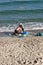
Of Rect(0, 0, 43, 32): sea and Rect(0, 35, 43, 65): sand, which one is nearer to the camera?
Rect(0, 35, 43, 65): sand

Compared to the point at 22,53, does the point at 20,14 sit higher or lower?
lower

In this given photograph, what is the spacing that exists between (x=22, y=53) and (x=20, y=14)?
40.2 ft

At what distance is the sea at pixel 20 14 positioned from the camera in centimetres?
1553

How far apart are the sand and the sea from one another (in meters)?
5.85

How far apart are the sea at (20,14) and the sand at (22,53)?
5848 mm

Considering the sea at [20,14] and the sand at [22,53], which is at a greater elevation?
the sand at [22,53]

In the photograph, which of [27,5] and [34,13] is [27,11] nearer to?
[34,13]

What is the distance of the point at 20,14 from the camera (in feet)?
64.5

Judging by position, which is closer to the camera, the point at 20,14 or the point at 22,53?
the point at 22,53

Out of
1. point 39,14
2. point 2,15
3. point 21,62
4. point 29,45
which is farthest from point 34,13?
point 21,62

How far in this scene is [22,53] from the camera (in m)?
7.56

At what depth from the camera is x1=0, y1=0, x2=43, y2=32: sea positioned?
15533 mm

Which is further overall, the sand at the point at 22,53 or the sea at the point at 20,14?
the sea at the point at 20,14

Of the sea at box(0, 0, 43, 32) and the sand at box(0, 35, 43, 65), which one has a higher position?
the sand at box(0, 35, 43, 65)
